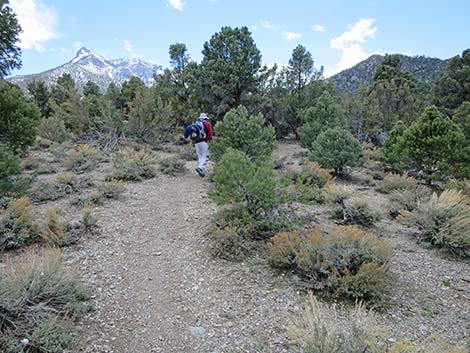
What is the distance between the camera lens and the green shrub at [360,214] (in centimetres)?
699

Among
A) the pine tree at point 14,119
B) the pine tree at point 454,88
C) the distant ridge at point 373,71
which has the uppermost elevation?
the distant ridge at point 373,71

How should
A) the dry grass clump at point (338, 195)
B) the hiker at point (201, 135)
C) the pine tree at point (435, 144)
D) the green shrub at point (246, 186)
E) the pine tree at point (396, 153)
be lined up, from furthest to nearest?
the pine tree at point (396, 153)
the hiker at point (201, 135)
the pine tree at point (435, 144)
the dry grass clump at point (338, 195)
the green shrub at point (246, 186)

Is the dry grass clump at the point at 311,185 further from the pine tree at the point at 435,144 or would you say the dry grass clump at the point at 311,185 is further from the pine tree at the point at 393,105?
the pine tree at the point at 393,105

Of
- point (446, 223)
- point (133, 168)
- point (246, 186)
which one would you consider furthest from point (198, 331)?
point (133, 168)

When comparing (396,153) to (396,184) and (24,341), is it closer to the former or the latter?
(396,184)

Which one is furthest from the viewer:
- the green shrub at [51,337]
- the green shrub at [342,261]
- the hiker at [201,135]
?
the hiker at [201,135]

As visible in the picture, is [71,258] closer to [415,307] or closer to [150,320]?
[150,320]

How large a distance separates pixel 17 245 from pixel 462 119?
16.6 m

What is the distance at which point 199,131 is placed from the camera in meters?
10.3

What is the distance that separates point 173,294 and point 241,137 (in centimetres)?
671

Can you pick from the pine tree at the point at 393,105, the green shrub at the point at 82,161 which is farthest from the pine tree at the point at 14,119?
the pine tree at the point at 393,105

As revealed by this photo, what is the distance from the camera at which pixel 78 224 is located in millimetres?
5902

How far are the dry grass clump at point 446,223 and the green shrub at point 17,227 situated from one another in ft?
23.8

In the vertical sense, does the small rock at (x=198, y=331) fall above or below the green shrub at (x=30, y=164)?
below
